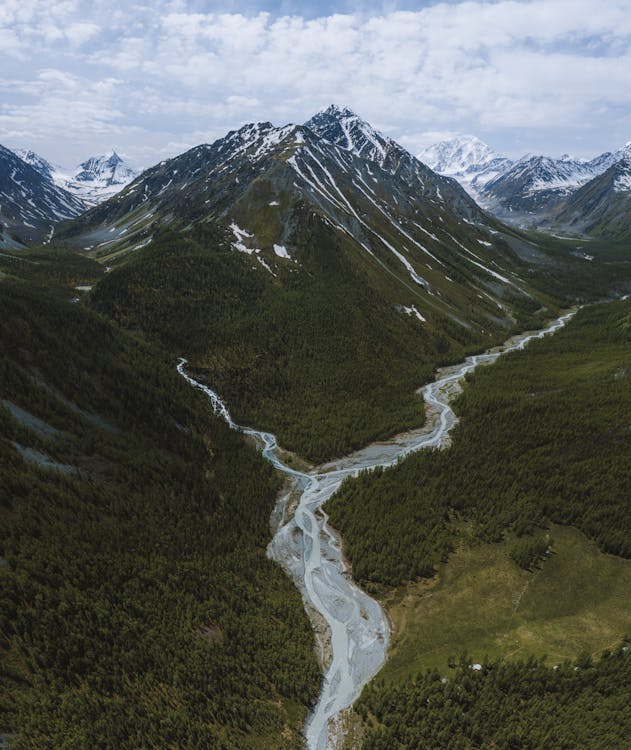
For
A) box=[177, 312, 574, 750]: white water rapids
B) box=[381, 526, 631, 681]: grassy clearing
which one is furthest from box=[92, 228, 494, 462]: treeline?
box=[381, 526, 631, 681]: grassy clearing

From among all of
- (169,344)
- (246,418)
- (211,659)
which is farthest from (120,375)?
(211,659)

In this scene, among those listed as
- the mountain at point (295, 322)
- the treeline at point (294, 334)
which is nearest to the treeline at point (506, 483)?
the treeline at point (294, 334)

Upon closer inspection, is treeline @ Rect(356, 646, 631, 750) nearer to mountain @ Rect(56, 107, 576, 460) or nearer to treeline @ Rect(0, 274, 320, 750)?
treeline @ Rect(0, 274, 320, 750)

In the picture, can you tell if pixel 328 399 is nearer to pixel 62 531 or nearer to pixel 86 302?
pixel 62 531

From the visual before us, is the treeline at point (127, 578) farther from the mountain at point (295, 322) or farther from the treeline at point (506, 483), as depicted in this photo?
the mountain at point (295, 322)

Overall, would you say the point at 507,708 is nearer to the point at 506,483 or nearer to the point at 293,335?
the point at 506,483
